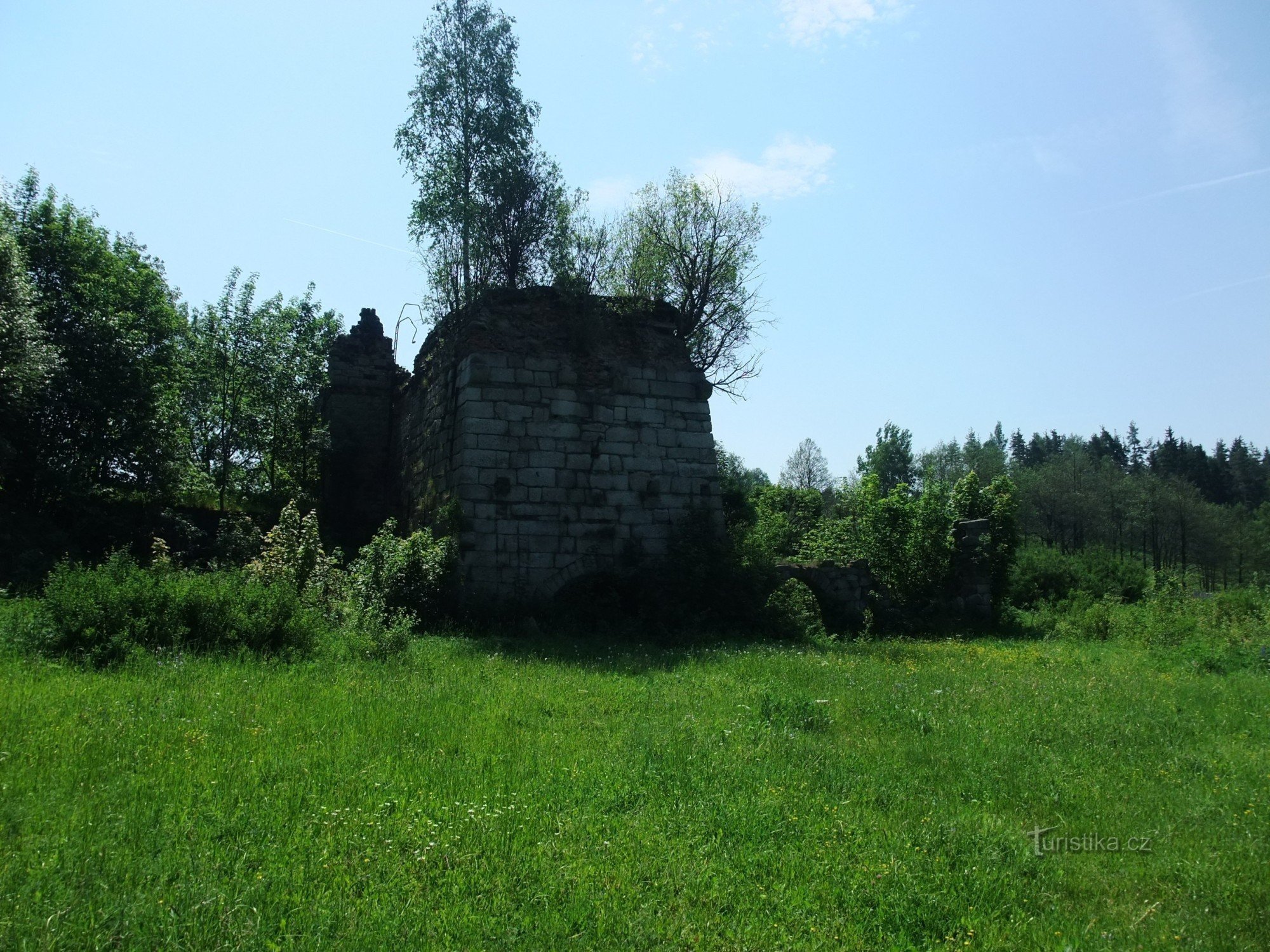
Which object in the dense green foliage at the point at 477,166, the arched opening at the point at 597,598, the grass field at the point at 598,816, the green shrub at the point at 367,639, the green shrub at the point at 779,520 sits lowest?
the grass field at the point at 598,816

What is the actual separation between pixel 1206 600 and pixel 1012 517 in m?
3.69

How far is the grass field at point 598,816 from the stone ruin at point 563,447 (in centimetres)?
450

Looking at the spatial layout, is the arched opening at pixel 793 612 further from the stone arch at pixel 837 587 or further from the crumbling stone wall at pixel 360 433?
the crumbling stone wall at pixel 360 433

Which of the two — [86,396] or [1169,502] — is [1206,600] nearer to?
[86,396]

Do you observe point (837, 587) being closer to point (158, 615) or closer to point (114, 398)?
point (158, 615)

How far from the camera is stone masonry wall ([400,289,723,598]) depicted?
36.9 ft

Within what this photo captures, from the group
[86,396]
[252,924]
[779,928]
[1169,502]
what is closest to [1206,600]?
[779,928]

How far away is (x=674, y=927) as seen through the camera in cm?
329

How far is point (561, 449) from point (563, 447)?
0.06 meters

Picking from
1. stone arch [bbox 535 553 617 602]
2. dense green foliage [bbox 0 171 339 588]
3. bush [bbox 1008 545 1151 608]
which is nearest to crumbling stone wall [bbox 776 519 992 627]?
stone arch [bbox 535 553 617 602]

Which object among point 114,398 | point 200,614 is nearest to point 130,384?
point 114,398

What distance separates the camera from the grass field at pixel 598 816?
10.6 ft

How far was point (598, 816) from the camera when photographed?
4211mm

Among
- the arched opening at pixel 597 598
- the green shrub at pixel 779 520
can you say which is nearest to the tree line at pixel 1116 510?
the green shrub at pixel 779 520
